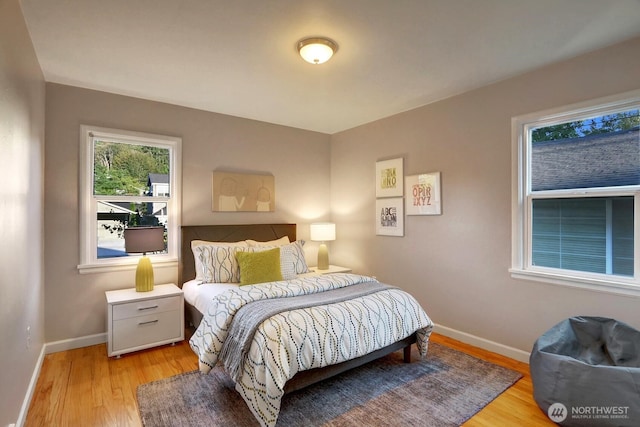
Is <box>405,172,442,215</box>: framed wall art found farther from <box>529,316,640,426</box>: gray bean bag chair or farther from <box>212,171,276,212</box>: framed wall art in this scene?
<box>212,171,276,212</box>: framed wall art

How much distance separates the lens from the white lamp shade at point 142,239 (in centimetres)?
296

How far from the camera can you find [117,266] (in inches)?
127

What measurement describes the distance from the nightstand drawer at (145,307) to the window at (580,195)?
314 centimetres

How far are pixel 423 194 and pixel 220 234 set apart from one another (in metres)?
2.36

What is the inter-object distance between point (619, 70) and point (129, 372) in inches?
171

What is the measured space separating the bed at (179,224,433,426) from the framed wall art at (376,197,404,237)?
106 cm

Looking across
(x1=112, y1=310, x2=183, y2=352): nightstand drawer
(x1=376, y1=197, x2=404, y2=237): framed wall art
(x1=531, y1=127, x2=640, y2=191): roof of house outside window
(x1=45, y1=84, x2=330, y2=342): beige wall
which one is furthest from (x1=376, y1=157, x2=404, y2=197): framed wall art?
(x1=112, y1=310, x2=183, y2=352): nightstand drawer

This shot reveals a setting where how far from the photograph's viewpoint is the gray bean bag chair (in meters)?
1.78

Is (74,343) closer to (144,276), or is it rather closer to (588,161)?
(144,276)

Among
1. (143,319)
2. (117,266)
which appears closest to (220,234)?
(117,266)

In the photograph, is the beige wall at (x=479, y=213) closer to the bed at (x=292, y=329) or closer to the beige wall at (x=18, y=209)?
the bed at (x=292, y=329)

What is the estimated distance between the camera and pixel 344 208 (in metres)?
4.61

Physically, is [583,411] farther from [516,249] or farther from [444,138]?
[444,138]

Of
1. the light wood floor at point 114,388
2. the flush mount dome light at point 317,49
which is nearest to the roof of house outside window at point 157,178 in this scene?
the light wood floor at point 114,388
